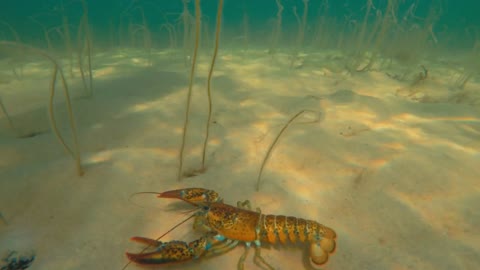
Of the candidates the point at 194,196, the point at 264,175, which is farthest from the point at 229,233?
the point at 264,175

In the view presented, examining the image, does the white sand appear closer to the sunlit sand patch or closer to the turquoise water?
the turquoise water

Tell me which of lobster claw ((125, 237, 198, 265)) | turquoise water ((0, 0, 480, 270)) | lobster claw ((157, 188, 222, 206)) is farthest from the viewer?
lobster claw ((157, 188, 222, 206))

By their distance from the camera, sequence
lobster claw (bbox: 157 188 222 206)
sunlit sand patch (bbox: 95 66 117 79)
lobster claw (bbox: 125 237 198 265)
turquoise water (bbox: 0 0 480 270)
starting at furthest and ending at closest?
sunlit sand patch (bbox: 95 66 117 79) → lobster claw (bbox: 157 188 222 206) → turquoise water (bbox: 0 0 480 270) → lobster claw (bbox: 125 237 198 265)

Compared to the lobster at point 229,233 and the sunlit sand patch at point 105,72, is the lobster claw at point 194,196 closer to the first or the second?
the lobster at point 229,233

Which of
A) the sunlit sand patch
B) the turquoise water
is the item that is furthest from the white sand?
the sunlit sand patch

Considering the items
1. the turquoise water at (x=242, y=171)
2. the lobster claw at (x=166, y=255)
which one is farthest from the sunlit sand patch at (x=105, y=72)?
the lobster claw at (x=166, y=255)

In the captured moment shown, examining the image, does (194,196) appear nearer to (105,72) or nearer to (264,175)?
(264,175)

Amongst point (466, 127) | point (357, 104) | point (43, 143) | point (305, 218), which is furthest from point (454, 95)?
point (43, 143)

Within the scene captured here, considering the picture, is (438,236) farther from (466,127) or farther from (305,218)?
(466,127)
